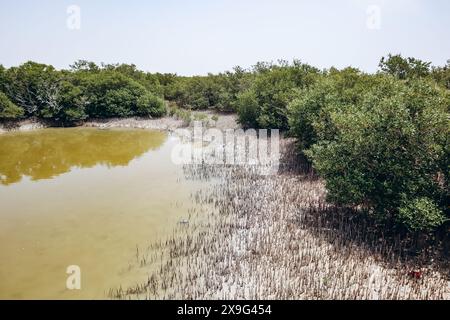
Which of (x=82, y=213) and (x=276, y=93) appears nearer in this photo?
(x=82, y=213)

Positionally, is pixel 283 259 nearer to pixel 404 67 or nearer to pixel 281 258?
pixel 281 258

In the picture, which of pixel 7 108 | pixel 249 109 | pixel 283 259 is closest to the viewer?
pixel 283 259

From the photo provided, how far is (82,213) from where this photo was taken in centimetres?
1290

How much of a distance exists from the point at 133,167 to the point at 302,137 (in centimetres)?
1008

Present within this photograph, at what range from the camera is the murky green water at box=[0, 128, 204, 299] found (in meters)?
8.79

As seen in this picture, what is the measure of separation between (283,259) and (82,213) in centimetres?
790

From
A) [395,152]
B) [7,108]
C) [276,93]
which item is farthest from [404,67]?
[7,108]

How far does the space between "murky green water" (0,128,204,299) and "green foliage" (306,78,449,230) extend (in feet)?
21.0

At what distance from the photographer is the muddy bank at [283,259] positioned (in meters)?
7.96

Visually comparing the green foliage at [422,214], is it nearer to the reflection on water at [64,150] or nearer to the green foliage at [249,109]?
the reflection on water at [64,150]

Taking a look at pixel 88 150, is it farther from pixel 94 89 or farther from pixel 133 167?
pixel 94 89

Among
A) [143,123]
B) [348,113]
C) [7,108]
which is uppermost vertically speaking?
[7,108]

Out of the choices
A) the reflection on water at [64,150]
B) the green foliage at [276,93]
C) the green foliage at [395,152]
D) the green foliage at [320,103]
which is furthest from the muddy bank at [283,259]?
the green foliage at [276,93]

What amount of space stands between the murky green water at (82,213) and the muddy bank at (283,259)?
34.0 inches
